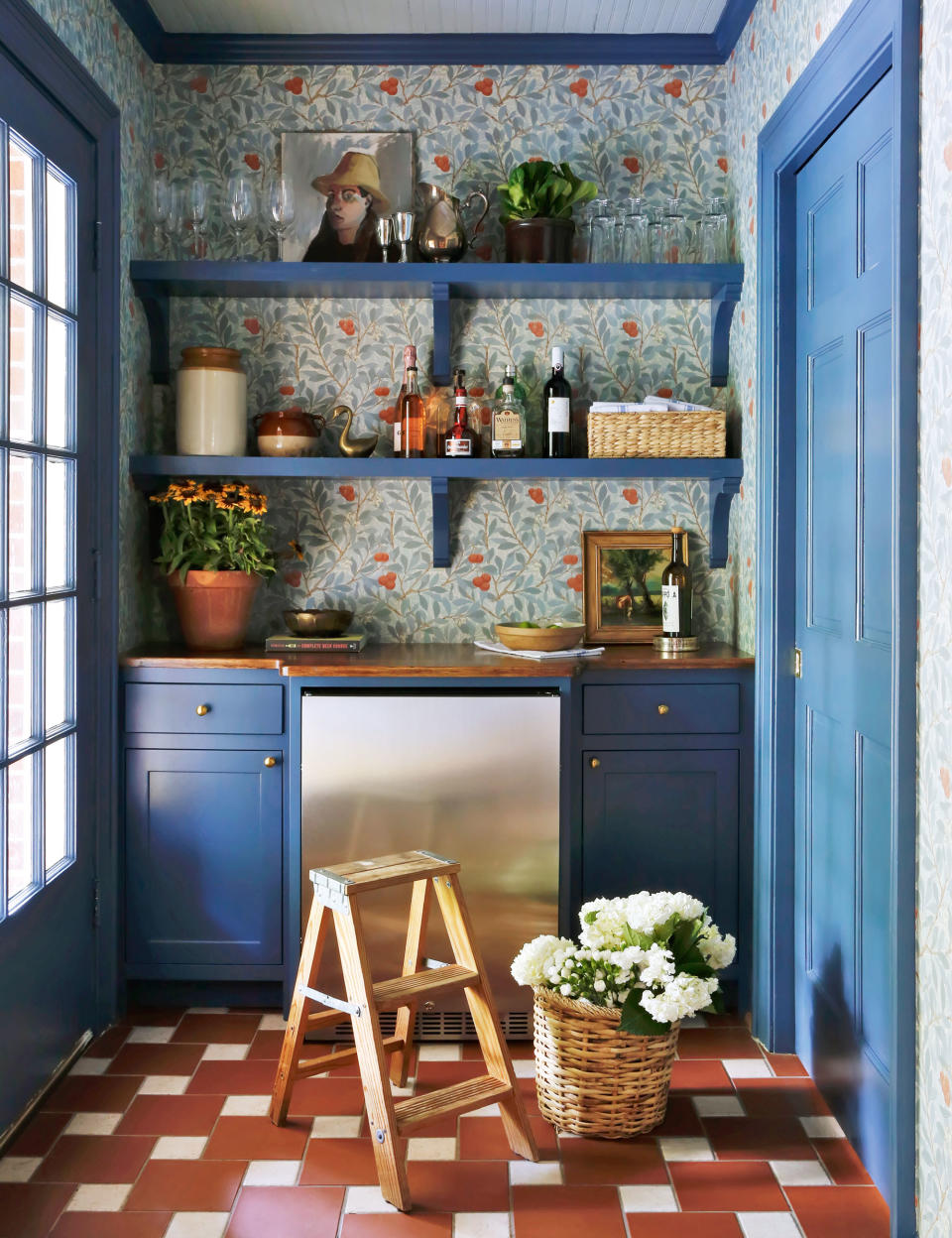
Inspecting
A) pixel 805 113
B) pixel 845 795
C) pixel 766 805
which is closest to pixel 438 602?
pixel 766 805

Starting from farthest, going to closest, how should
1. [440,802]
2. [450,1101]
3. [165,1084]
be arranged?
[440,802] < [165,1084] < [450,1101]

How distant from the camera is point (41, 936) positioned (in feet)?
8.03

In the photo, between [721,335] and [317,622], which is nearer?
[317,622]

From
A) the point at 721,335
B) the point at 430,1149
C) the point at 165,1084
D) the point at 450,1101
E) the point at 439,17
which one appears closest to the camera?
the point at 450,1101

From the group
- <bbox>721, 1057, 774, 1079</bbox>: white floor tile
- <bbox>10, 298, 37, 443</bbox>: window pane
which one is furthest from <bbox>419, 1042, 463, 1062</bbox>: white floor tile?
<bbox>10, 298, 37, 443</bbox>: window pane

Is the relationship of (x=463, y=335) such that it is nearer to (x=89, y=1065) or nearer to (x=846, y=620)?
(x=846, y=620)

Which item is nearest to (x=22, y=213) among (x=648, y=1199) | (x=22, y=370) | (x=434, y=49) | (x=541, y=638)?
(x=22, y=370)

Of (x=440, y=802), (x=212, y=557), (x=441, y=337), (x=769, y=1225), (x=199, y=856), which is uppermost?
(x=441, y=337)

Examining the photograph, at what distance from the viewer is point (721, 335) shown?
321 centimetres

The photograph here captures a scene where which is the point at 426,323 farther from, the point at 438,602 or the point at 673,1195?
the point at 673,1195

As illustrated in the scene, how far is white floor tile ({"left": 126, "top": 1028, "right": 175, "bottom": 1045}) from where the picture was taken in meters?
2.77

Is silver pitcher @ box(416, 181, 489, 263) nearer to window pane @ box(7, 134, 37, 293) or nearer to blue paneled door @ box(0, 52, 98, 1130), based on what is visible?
blue paneled door @ box(0, 52, 98, 1130)

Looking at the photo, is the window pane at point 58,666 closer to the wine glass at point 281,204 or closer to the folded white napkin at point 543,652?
the folded white napkin at point 543,652

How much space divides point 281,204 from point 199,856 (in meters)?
1.82
